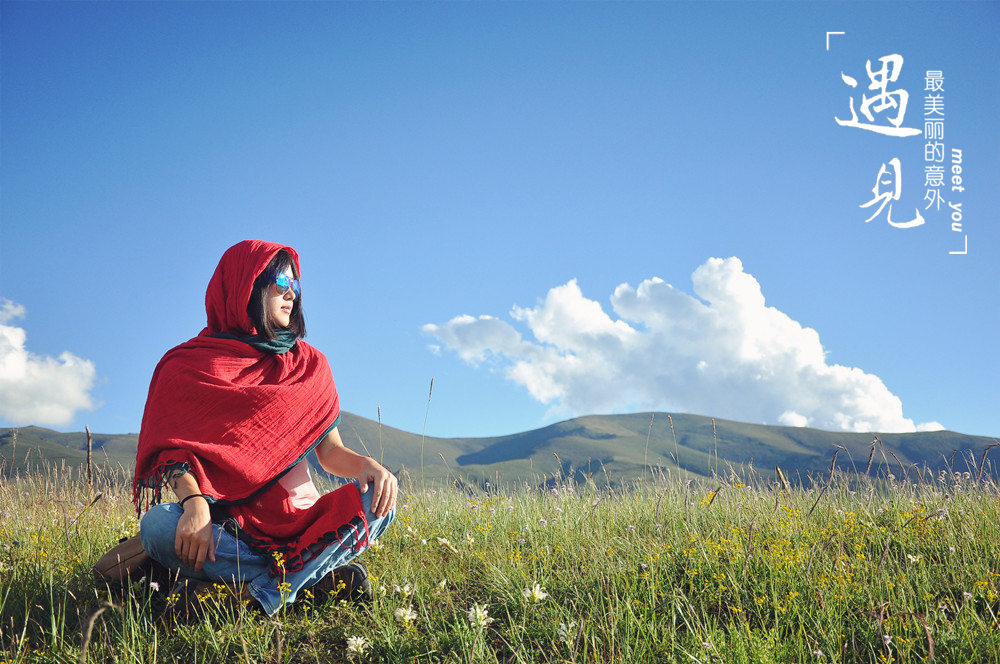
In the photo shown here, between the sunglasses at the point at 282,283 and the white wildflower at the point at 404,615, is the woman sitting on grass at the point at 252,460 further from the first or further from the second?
the white wildflower at the point at 404,615

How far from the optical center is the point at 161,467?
3363 millimetres

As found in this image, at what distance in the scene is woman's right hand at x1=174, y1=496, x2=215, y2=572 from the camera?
10.3ft

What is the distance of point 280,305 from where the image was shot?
13.0 feet

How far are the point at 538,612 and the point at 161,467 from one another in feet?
7.14

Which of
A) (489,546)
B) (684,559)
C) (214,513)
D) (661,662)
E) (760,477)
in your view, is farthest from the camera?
(760,477)

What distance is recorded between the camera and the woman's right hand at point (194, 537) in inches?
124

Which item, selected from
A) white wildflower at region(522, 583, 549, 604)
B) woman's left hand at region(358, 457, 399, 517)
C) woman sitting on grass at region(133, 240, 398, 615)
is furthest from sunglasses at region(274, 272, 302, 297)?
white wildflower at region(522, 583, 549, 604)

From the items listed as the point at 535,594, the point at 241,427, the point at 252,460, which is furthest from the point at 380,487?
the point at 535,594

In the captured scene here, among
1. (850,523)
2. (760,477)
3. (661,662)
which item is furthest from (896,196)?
(661,662)

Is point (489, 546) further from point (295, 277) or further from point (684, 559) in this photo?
point (295, 277)

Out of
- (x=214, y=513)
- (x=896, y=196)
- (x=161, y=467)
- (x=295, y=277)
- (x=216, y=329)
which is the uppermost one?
(x=896, y=196)

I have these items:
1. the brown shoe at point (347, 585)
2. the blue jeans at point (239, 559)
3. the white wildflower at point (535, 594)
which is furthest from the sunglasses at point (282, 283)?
the white wildflower at point (535, 594)

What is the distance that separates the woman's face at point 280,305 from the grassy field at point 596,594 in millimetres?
1654

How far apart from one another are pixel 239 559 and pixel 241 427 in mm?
720
